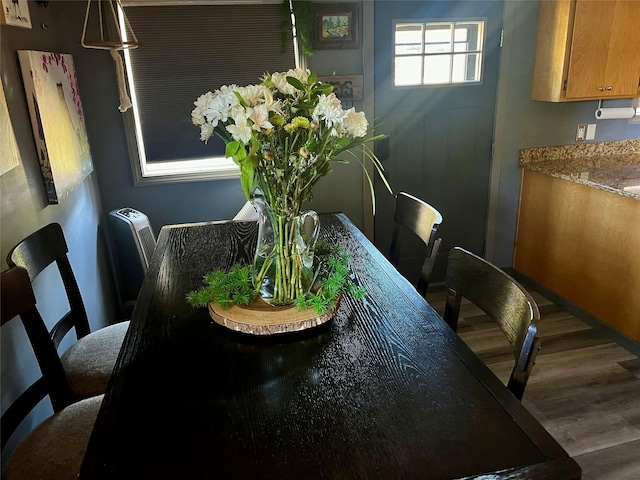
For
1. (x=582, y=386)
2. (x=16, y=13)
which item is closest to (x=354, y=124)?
(x=16, y=13)

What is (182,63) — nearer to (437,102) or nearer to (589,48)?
(437,102)

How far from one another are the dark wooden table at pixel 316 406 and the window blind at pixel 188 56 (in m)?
1.74

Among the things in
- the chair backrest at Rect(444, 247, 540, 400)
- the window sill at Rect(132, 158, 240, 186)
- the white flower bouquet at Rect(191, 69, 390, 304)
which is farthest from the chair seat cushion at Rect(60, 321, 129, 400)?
the window sill at Rect(132, 158, 240, 186)

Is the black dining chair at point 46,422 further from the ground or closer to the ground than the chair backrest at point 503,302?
closer to the ground

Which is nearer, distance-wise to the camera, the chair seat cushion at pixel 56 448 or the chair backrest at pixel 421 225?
the chair seat cushion at pixel 56 448

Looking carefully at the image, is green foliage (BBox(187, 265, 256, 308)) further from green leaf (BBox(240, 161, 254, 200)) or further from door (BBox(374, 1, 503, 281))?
door (BBox(374, 1, 503, 281))

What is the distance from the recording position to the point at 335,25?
283 centimetres

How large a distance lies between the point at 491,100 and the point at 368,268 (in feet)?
6.50

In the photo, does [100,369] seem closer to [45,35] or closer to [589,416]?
[45,35]

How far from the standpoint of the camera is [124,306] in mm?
3051

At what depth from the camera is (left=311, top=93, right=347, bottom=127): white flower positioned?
118 centimetres

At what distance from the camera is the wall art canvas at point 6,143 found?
59.1 inches

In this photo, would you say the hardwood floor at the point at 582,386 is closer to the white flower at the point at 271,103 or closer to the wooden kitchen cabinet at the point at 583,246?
A: the wooden kitchen cabinet at the point at 583,246

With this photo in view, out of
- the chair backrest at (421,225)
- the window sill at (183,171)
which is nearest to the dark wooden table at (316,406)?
the chair backrest at (421,225)
